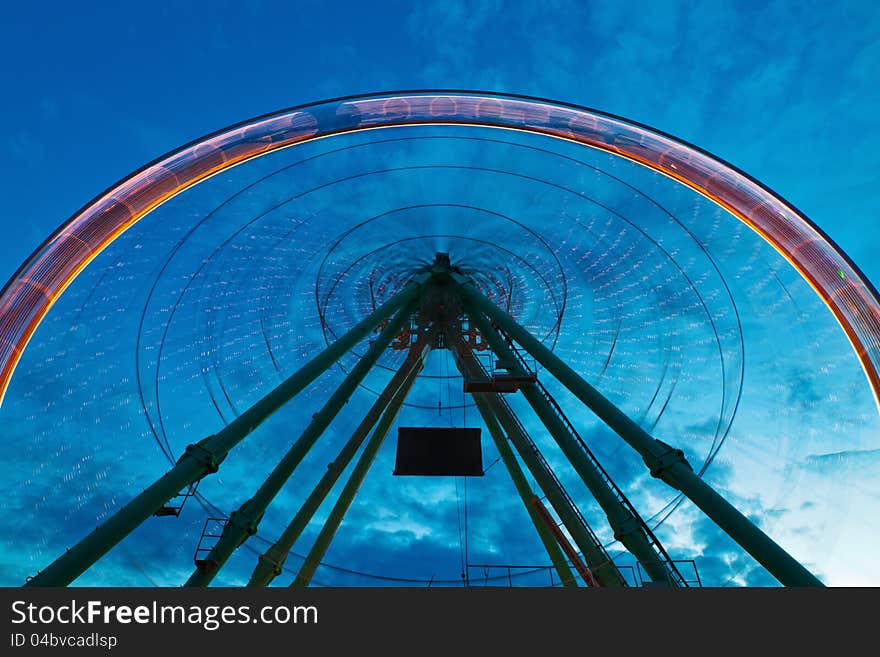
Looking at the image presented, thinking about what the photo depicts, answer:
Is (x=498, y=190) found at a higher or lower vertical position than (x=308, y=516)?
higher

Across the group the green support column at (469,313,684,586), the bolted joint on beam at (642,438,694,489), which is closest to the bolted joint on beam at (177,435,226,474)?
the green support column at (469,313,684,586)

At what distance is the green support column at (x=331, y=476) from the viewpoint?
13961 millimetres

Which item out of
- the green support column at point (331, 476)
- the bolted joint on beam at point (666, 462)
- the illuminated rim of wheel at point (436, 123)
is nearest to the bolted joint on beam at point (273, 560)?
the green support column at point (331, 476)

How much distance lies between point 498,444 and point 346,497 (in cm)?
498

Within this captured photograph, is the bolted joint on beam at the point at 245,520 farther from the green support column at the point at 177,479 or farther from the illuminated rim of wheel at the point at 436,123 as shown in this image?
the illuminated rim of wheel at the point at 436,123

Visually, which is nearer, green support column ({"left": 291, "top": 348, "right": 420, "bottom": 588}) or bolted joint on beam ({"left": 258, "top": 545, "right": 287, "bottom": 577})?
bolted joint on beam ({"left": 258, "top": 545, "right": 287, "bottom": 577})

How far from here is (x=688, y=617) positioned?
436cm

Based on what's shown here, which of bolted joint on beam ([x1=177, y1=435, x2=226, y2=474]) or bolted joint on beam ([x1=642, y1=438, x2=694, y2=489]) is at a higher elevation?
bolted joint on beam ([x1=177, y1=435, x2=226, y2=474])

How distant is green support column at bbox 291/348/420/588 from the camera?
16078mm

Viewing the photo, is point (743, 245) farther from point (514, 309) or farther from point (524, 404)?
point (524, 404)

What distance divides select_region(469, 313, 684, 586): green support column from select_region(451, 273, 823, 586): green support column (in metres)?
1.08

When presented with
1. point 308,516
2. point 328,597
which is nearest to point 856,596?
point 328,597

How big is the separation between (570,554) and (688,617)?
11624mm

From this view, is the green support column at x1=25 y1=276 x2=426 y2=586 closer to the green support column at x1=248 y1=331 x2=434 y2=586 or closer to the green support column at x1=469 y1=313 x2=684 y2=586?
the green support column at x1=248 y1=331 x2=434 y2=586
